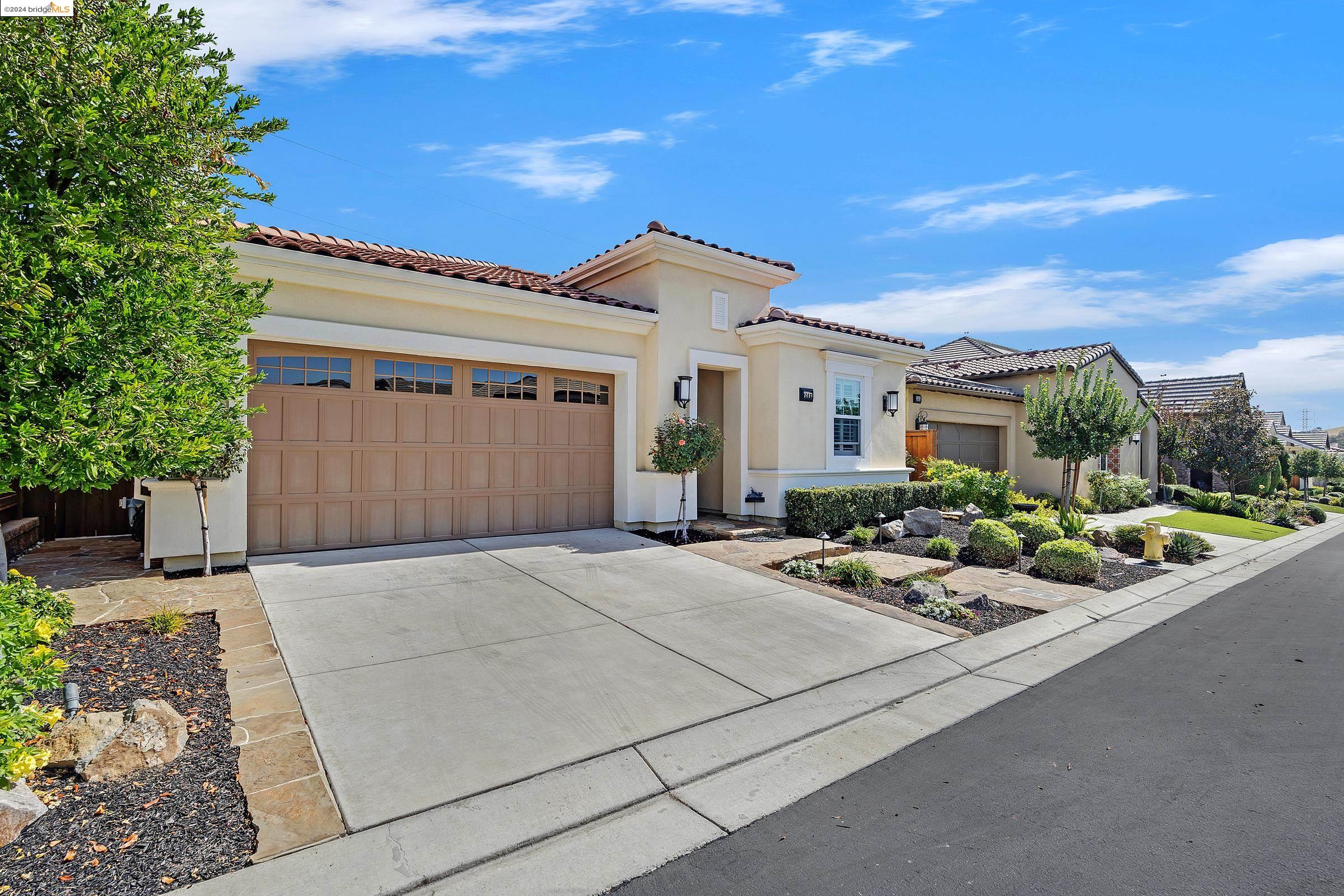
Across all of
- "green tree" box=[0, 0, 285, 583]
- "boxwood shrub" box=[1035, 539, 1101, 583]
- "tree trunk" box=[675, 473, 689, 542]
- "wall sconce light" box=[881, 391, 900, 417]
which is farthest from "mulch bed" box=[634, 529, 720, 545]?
"green tree" box=[0, 0, 285, 583]

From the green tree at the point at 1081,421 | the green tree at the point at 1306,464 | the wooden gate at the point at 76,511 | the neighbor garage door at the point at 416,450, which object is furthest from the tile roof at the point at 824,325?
the green tree at the point at 1306,464

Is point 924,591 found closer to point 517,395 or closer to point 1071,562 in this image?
point 1071,562

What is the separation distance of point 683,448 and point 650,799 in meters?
6.98

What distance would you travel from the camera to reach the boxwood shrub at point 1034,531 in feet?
34.2

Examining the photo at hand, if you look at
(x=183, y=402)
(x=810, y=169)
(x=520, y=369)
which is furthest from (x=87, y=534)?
(x=810, y=169)

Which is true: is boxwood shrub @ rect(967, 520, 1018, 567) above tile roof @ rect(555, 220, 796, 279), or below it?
below

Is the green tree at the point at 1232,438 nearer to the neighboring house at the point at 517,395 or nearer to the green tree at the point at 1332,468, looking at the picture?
the neighboring house at the point at 517,395

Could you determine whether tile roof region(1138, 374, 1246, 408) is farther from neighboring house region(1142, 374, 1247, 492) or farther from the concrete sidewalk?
the concrete sidewalk

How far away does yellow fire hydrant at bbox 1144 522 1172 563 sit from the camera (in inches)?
413

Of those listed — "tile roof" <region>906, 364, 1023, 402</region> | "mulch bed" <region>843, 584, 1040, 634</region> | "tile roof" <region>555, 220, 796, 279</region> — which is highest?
"tile roof" <region>555, 220, 796, 279</region>

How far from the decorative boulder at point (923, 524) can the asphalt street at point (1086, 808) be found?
616 centimetres


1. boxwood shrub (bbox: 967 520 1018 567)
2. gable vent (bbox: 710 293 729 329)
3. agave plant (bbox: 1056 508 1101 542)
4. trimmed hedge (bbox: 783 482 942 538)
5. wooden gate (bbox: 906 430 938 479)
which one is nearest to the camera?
boxwood shrub (bbox: 967 520 1018 567)

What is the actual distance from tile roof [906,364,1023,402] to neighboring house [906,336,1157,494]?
0.11 ft

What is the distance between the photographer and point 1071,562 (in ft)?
28.2
